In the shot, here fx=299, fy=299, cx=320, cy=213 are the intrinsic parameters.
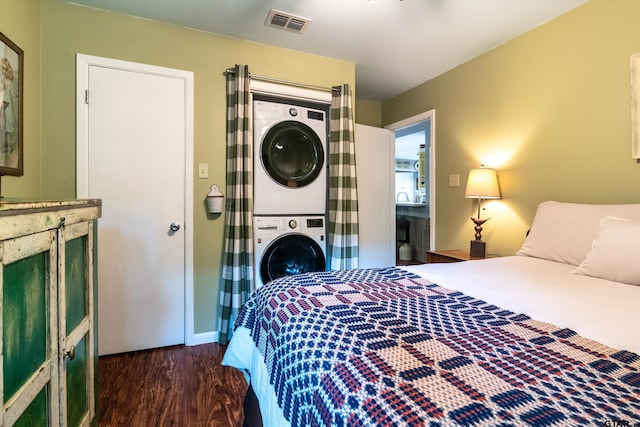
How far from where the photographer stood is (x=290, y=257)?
260 cm

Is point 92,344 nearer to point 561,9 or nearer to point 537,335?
point 537,335

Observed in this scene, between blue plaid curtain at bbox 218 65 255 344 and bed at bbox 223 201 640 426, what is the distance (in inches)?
42.0

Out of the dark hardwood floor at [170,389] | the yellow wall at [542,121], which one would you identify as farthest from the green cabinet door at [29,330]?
the yellow wall at [542,121]

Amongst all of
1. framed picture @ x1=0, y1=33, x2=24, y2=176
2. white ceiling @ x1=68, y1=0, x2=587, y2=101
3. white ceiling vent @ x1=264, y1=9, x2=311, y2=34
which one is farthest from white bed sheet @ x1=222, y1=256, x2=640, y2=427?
white ceiling vent @ x1=264, y1=9, x2=311, y2=34

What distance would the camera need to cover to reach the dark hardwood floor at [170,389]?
5.03ft

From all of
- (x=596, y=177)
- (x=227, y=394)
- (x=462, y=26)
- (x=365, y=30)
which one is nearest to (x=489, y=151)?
(x=596, y=177)

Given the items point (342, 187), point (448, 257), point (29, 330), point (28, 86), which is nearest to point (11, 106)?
point (28, 86)

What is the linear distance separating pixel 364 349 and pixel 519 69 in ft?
8.90

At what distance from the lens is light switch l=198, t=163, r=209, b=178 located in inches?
93.9

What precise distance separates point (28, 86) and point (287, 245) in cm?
199

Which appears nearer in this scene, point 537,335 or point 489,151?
point 537,335

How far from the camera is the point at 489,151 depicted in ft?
8.74

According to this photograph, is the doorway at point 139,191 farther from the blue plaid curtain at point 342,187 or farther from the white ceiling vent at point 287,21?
the blue plaid curtain at point 342,187

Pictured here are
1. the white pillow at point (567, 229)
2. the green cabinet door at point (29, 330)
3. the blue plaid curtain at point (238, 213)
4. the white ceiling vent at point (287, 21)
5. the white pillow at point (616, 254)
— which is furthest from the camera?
the blue plaid curtain at point (238, 213)
